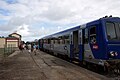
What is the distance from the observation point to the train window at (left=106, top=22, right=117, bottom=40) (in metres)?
12.5

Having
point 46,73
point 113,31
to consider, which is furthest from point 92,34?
point 46,73

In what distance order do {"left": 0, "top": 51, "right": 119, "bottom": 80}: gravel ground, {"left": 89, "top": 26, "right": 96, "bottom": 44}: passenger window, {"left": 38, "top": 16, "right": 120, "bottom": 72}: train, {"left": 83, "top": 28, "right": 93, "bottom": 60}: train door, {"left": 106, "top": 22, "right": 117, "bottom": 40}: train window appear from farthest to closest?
{"left": 83, "top": 28, "right": 93, "bottom": 60}: train door, {"left": 89, "top": 26, "right": 96, "bottom": 44}: passenger window, {"left": 106, "top": 22, "right": 117, "bottom": 40}: train window, {"left": 38, "top": 16, "right": 120, "bottom": 72}: train, {"left": 0, "top": 51, "right": 119, "bottom": 80}: gravel ground

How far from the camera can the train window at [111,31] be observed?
12546 mm

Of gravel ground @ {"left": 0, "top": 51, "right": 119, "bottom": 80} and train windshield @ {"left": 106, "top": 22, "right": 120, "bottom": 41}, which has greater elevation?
train windshield @ {"left": 106, "top": 22, "right": 120, "bottom": 41}

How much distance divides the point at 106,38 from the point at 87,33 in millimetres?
2469

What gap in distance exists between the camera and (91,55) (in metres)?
13.9

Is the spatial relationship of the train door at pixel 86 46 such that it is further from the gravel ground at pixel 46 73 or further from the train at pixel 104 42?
the gravel ground at pixel 46 73

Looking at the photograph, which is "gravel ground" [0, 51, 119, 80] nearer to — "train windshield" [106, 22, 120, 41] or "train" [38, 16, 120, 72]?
"train" [38, 16, 120, 72]

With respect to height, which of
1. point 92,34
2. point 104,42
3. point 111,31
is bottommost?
point 104,42

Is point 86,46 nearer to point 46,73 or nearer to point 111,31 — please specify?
point 111,31

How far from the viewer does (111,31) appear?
12.8m

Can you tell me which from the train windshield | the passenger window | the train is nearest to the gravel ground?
the train

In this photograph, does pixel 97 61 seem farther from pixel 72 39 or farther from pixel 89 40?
pixel 72 39

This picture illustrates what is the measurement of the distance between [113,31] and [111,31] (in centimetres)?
12
